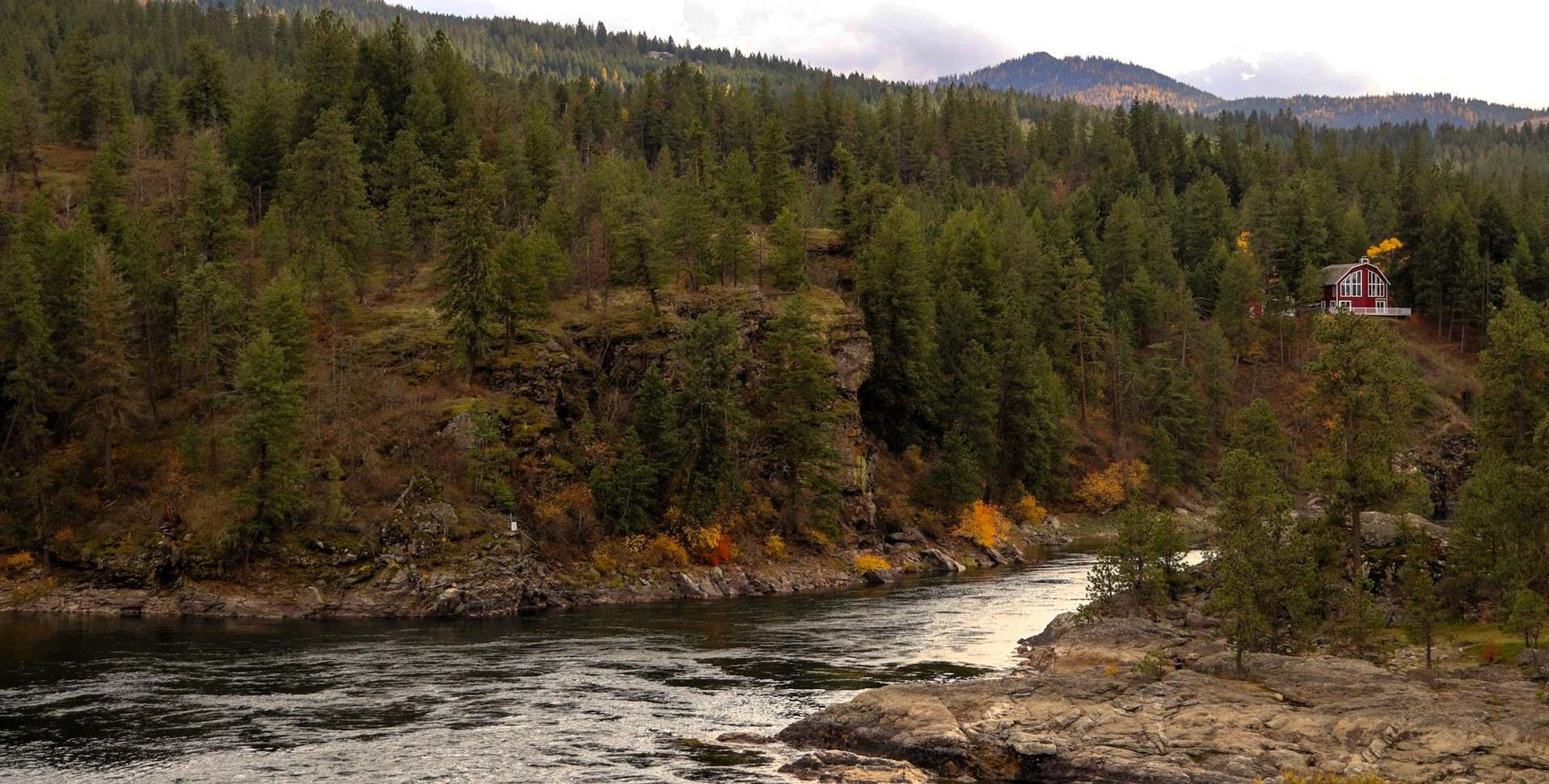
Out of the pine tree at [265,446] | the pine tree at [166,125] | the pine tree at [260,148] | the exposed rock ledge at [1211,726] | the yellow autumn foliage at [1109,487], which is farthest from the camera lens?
the pine tree at [166,125]

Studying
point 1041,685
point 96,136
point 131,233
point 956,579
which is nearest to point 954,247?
point 956,579

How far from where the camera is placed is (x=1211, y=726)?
112 ft

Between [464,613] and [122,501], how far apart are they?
22857mm

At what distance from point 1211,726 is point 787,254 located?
220 feet

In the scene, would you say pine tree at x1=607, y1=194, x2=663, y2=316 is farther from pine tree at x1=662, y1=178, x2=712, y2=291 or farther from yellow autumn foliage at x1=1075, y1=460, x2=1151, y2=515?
yellow autumn foliage at x1=1075, y1=460, x2=1151, y2=515

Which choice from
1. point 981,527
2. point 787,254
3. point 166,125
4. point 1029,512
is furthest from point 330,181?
point 1029,512

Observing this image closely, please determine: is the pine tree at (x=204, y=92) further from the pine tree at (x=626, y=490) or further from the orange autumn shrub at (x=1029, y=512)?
the orange autumn shrub at (x=1029, y=512)

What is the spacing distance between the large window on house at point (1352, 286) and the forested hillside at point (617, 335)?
4.76 meters

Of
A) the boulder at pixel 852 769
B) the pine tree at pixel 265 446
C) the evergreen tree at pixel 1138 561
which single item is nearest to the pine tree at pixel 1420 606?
the evergreen tree at pixel 1138 561

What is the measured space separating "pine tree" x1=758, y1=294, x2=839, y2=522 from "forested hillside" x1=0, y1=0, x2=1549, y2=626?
0.95 ft

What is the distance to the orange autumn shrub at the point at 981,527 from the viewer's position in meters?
91.1

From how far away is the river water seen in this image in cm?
3472

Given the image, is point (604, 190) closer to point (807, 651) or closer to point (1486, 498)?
point (807, 651)

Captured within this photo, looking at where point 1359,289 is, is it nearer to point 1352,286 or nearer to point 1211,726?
point 1352,286
